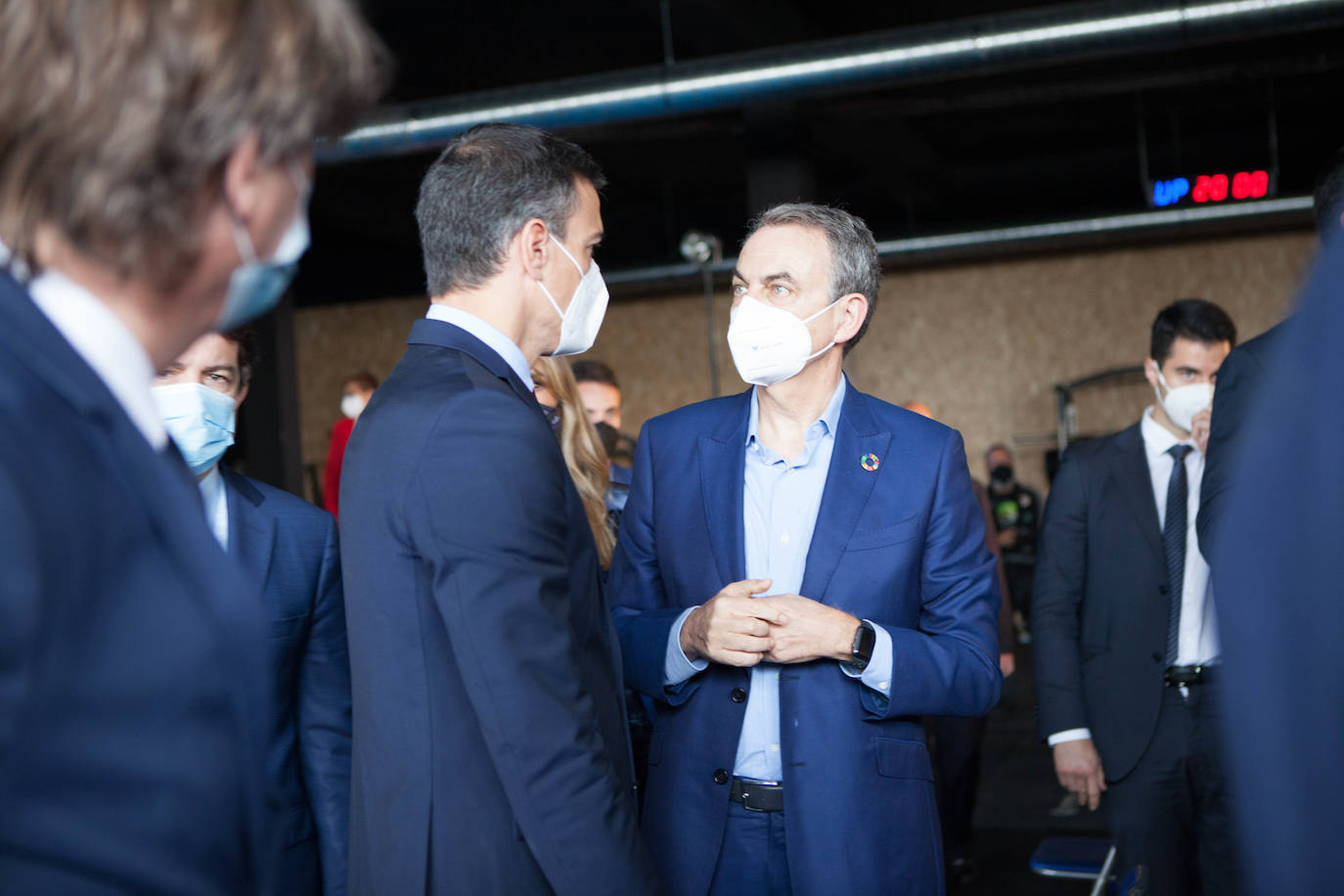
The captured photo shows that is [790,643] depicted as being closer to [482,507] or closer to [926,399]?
[482,507]

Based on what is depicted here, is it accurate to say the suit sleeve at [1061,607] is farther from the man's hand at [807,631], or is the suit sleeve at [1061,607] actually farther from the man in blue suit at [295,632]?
the man in blue suit at [295,632]

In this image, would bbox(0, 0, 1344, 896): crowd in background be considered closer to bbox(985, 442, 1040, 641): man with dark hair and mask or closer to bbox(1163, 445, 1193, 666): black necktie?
bbox(1163, 445, 1193, 666): black necktie

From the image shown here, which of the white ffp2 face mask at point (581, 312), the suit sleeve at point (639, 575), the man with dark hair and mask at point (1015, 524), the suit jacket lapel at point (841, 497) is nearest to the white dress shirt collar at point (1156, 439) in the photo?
the suit jacket lapel at point (841, 497)

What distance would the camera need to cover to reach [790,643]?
184 centimetres

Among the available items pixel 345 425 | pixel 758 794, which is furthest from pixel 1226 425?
pixel 345 425

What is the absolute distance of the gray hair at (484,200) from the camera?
1648mm

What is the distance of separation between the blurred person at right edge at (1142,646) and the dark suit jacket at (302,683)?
1.89 metres

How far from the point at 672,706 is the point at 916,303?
1068cm

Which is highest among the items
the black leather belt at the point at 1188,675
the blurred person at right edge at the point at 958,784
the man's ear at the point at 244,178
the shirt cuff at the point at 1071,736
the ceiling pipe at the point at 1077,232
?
the ceiling pipe at the point at 1077,232

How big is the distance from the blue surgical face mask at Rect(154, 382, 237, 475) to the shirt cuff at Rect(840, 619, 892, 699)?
118 cm

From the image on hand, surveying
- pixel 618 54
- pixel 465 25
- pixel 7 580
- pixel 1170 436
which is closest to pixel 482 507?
pixel 7 580

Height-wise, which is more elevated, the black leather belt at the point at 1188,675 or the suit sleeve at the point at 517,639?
the suit sleeve at the point at 517,639

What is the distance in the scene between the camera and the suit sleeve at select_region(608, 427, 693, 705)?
6.70ft

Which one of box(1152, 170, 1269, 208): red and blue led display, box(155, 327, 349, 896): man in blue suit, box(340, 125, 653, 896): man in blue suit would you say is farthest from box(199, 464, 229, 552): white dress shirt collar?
box(1152, 170, 1269, 208): red and blue led display
